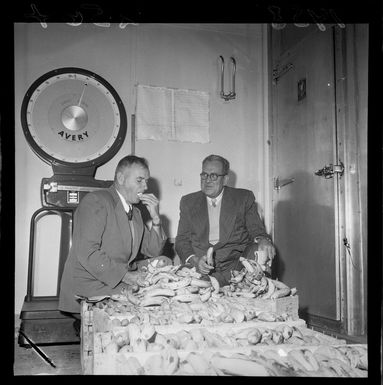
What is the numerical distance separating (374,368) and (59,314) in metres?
1.59

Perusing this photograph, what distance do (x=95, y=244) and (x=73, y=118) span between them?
770mm

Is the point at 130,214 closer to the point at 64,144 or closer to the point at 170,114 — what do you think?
the point at 64,144

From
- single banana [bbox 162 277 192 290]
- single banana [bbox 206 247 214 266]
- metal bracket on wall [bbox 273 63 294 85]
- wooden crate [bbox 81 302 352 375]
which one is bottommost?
wooden crate [bbox 81 302 352 375]

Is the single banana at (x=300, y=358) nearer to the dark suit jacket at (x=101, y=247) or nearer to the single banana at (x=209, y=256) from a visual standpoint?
the single banana at (x=209, y=256)

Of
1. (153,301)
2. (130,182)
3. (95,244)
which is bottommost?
(153,301)

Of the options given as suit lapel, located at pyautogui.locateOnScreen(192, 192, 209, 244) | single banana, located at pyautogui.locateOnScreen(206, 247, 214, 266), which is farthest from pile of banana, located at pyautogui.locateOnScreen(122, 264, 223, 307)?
Result: suit lapel, located at pyautogui.locateOnScreen(192, 192, 209, 244)

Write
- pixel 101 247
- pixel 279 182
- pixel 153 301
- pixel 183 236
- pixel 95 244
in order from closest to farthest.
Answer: pixel 153 301 → pixel 95 244 → pixel 101 247 → pixel 183 236 → pixel 279 182

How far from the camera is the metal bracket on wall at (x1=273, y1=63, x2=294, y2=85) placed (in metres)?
3.36

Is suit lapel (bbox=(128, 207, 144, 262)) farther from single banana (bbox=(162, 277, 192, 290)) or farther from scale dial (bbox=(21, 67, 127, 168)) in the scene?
single banana (bbox=(162, 277, 192, 290))

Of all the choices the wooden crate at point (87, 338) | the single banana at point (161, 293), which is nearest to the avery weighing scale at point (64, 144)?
Answer: the wooden crate at point (87, 338)

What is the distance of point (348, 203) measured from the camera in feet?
8.99

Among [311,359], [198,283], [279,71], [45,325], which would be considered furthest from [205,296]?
[279,71]

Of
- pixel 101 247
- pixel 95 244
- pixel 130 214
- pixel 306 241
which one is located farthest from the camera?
pixel 306 241
